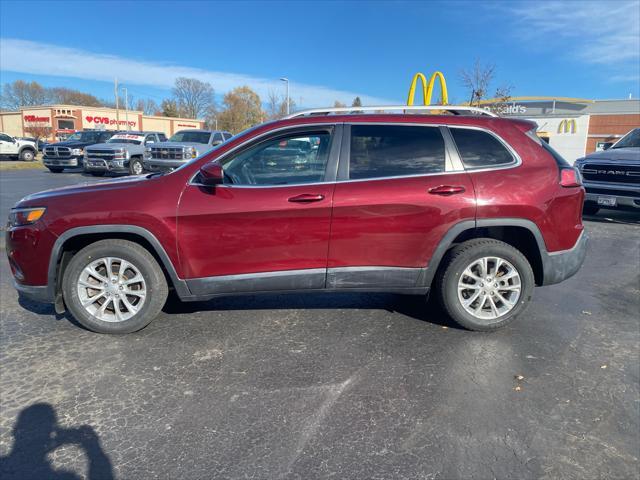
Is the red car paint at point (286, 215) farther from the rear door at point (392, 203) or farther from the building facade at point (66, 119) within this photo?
the building facade at point (66, 119)

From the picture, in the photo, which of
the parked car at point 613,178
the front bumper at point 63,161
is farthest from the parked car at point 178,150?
the parked car at point 613,178

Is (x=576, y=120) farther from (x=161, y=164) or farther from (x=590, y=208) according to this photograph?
(x=161, y=164)

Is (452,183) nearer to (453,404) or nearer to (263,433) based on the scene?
(453,404)

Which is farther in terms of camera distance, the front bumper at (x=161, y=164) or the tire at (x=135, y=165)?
the tire at (x=135, y=165)

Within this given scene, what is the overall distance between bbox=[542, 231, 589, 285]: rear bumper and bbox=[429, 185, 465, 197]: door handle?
3.23 ft

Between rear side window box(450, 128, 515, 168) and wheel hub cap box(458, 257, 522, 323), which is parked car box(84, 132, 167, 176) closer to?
rear side window box(450, 128, 515, 168)

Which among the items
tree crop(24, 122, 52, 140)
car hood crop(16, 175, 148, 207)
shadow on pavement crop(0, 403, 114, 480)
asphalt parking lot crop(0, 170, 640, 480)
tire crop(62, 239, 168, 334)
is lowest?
shadow on pavement crop(0, 403, 114, 480)

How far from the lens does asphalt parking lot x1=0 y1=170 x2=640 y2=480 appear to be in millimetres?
2371

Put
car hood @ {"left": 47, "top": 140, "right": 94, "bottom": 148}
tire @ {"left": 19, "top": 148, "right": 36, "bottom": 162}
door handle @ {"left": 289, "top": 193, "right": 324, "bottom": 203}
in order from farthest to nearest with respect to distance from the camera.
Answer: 1. tire @ {"left": 19, "top": 148, "right": 36, "bottom": 162}
2. car hood @ {"left": 47, "top": 140, "right": 94, "bottom": 148}
3. door handle @ {"left": 289, "top": 193, "right": 324, "bottom": 203}

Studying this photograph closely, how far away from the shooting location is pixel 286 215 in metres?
3.60

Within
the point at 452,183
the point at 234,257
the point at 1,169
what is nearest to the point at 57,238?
the point at 234,257

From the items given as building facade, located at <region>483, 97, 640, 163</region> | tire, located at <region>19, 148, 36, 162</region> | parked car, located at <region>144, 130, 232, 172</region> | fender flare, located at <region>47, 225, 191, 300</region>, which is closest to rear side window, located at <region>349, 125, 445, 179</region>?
fender flare, located at <region>47, 225, 191, 300</region>

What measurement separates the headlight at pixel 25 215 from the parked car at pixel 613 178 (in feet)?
32.0

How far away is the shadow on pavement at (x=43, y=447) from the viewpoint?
226 cm
